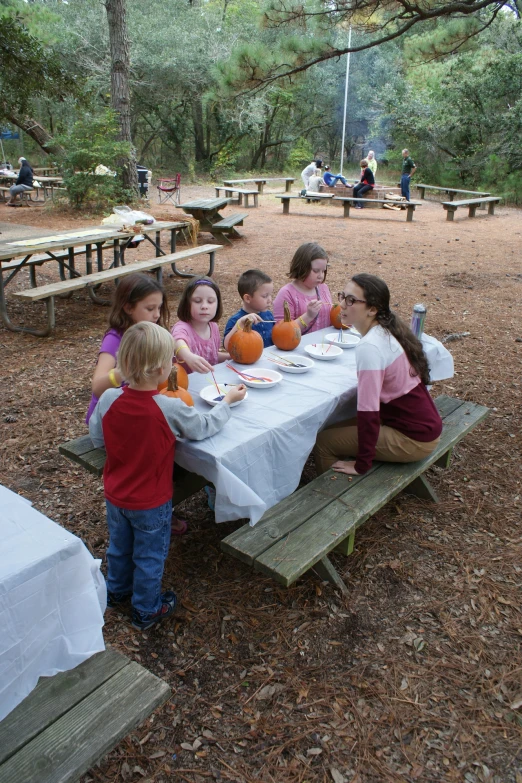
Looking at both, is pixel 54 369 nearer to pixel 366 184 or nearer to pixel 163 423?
pixel 163 423

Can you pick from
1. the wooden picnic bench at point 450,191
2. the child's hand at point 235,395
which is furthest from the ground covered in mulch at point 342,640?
the wooden picnic bench at point 450,191

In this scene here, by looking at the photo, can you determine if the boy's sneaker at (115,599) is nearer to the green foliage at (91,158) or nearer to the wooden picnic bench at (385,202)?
the green foliage at (91,158)

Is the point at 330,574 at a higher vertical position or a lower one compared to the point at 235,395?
lower

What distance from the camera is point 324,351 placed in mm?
3461

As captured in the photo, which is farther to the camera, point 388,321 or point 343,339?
point 343,339

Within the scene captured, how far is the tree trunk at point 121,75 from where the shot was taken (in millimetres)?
12625

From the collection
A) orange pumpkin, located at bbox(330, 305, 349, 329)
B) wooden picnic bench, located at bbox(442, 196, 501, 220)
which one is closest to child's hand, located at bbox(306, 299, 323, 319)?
orange pumpkin, located at bbox(330, 305, 349, 329)

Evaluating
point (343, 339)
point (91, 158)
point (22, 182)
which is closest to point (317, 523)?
point (343, 339)

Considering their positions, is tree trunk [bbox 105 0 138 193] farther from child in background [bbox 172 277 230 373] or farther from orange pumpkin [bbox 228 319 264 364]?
orange pumpkin [bbox 228 319 264 364]

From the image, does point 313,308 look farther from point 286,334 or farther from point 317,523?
point 317,523

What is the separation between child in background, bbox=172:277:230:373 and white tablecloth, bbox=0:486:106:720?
140 centimetres

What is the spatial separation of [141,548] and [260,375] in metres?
1.11

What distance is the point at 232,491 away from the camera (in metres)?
2.28

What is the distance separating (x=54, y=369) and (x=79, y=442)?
262cm
